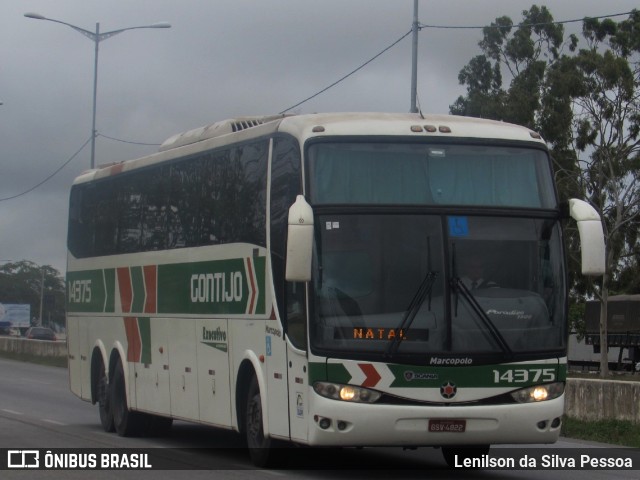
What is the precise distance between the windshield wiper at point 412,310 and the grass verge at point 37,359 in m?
34.0

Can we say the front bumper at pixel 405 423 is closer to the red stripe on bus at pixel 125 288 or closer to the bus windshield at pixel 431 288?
the bus windshield at pixel 431 288

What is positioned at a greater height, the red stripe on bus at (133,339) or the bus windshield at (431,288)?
the bus windshield at (431,288)

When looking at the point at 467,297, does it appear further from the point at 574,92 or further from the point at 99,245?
the point at 574,92

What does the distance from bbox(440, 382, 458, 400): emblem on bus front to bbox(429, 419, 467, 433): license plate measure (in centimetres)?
22

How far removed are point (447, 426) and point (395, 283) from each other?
137 cm

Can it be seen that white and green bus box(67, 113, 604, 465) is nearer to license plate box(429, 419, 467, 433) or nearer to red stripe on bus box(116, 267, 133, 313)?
license plate box(429, 419, 467, 433)

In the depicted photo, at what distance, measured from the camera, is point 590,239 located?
11.9 meters

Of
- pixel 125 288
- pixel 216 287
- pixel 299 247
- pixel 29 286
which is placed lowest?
pixel 29 286

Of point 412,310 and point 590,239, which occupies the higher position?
point 590,239

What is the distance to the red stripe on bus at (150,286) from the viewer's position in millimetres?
16844

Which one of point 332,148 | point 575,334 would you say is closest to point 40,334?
point 575,334

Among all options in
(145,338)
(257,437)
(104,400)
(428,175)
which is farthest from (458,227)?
(104,400)

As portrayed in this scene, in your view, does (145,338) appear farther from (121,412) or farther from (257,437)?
(257,437)

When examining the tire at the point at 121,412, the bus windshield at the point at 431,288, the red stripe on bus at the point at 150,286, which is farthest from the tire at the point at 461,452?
the tire at the point at 121,412
